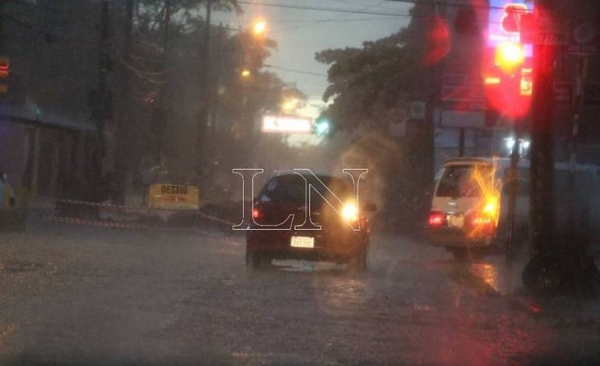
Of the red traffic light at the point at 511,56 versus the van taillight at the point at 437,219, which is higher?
the red traffic light at the point at 511,56

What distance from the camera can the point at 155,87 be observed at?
5106 centimetres

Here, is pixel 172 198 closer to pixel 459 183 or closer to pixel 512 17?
pixel 459 183

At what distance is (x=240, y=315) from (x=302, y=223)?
5476 mm

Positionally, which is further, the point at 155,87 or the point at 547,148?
the point at 155,87

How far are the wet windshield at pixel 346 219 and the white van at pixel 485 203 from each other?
5 cm

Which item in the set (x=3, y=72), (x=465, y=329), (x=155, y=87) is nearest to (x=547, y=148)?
(x=465, y=329)

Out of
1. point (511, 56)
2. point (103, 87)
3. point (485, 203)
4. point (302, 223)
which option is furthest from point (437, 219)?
point (103, 87)

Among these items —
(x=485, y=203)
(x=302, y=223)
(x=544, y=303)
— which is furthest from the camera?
(x=485, y=203)

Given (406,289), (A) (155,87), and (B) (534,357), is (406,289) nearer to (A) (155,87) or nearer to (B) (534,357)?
(B) (534,357)

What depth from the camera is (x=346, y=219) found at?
60.5ft

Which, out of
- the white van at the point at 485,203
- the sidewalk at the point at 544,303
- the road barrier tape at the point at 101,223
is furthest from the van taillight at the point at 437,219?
the road barrier tape at the point at 101,223

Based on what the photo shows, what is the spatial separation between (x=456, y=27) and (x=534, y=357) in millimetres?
29696

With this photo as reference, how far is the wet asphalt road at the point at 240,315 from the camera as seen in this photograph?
10195 mm

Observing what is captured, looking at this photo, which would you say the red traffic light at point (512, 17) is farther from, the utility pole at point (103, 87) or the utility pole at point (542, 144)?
the utility pole at point (103, 87)
